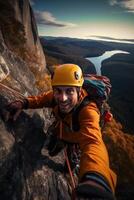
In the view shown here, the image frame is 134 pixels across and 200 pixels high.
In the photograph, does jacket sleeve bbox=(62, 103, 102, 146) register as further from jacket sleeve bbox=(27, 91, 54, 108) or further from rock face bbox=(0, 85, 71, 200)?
jacket sleeve bbox=(27, 91, 54, 108)

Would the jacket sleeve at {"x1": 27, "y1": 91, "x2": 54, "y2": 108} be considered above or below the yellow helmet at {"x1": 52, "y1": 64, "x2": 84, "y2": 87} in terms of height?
below

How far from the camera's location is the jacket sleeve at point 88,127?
3.49m

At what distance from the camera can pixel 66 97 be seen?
15.1ft

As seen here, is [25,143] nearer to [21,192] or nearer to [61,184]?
[21,192]

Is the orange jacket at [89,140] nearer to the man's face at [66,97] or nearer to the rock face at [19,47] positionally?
the man's face at [66,97]

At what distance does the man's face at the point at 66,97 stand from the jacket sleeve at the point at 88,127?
1.25 ft

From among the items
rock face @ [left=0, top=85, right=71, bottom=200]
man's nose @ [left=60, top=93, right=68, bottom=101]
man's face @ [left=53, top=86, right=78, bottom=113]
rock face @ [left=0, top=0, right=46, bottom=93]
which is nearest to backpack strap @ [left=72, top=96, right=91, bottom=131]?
man's face @ [left=53, top=86, right=78, bottom=113]

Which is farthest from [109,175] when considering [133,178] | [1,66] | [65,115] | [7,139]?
[133,178]

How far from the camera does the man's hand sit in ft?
17.0

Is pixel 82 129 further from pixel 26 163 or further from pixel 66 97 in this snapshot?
pixel 26 163

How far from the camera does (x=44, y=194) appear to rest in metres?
5.12

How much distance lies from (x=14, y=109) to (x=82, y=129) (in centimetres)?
220

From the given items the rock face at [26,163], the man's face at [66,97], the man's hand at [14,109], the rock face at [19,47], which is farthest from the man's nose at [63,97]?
the rock face at [19,47]

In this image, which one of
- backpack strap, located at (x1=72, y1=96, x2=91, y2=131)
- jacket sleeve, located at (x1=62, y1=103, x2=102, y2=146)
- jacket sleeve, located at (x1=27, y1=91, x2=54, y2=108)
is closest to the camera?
jacket sleeve, located at (x1=62, y1=103, x2=102, y2=146)
